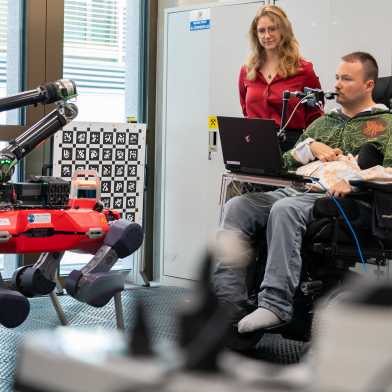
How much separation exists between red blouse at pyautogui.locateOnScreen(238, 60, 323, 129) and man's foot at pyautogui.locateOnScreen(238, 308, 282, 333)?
116 centimetres

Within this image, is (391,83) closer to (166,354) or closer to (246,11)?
(246,11)

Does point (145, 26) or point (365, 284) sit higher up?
point (145, 26)

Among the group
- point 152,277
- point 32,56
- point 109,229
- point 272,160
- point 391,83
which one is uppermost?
point 32,56

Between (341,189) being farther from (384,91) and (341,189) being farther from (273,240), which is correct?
(384,91)

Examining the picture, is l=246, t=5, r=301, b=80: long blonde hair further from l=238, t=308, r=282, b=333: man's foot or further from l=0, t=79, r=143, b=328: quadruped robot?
l=238, t=308, r=282, b=333: man's foot

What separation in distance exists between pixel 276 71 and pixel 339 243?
3.98ft

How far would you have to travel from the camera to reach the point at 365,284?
45 centimetres

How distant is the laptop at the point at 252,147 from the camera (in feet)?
9.96

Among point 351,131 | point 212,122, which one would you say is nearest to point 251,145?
point 351,131

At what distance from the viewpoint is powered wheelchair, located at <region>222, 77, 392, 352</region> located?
2857 mm

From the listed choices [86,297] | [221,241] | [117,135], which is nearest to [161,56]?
[117,135]

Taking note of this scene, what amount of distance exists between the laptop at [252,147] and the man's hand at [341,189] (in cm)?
13

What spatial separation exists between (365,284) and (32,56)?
176 inches

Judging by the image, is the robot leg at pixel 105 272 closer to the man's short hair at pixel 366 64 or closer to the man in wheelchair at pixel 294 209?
the man in wheelchair at pixel 294 209
